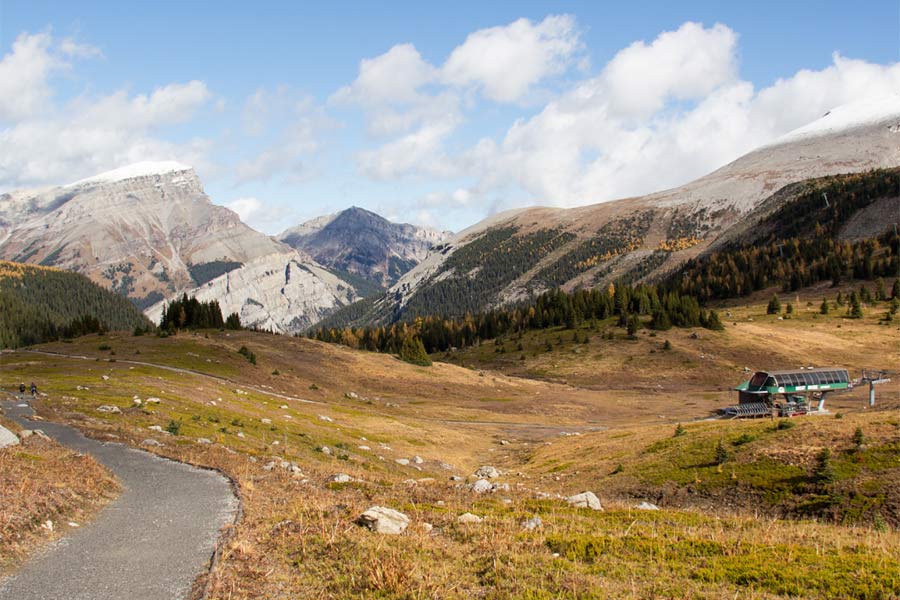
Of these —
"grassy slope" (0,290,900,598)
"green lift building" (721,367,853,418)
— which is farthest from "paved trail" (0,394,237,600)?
"green lift building" (721,367,853,418)

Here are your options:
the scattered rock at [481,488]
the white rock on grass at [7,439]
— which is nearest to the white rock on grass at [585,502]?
the scattered rock at [481,488]

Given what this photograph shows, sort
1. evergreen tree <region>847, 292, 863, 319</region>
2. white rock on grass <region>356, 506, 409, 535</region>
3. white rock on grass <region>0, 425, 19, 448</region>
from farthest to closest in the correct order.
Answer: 1. evergreen tree <region>847, 292, 863, 319</region>
2. white rock on grass <region>0, 425, 19, 448</region>
3. white rock on grass <region>356, 506, 409, 535</region>

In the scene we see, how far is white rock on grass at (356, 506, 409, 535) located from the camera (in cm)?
1441

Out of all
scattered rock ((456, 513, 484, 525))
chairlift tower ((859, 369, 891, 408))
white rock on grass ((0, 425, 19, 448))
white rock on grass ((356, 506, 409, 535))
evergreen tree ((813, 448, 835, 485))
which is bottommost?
chairlift tower ((859, 369, 891, 408))

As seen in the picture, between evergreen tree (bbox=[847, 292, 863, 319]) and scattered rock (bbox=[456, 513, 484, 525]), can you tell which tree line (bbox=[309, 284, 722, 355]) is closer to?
evergreen tree (bbox=[847, 292, 863, 319])

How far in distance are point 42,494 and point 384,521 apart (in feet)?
34.0

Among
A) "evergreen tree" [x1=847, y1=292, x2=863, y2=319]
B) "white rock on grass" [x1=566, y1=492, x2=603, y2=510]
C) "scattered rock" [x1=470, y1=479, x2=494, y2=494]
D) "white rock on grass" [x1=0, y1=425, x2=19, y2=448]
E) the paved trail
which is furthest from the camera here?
"evergreen tree" [x1=847, y1=292, x2=863, y2=319]

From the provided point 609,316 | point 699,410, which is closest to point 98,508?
point 699,410

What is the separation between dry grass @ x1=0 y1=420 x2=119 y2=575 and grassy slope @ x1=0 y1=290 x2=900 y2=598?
457 centimetres

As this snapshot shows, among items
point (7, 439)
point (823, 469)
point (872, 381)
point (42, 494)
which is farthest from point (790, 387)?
point (7, 439)

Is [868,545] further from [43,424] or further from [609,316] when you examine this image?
[609,316]

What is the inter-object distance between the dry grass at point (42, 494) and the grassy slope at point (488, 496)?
15.0 ft

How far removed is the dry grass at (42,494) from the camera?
1345 centimetres

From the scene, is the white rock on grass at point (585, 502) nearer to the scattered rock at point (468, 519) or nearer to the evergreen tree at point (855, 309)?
the scattered rock at point (468, 519)
